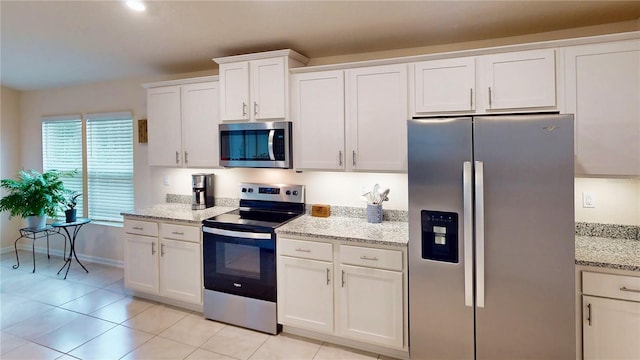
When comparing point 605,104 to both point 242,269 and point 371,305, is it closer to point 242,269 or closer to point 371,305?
point 371,305

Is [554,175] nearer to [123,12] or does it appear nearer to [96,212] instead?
[123,12]

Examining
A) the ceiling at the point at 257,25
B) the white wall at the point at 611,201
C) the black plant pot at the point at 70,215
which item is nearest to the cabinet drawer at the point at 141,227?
the black plant pot at the point at 70,215

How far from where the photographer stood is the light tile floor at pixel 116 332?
2568 millimetres

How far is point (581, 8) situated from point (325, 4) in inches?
67.0

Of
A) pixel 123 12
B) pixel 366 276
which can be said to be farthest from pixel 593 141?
pixel 123 12

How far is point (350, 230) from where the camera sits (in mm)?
2680

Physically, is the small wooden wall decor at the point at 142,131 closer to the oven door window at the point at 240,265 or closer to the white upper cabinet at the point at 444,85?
the oven door window at the point at 240,265

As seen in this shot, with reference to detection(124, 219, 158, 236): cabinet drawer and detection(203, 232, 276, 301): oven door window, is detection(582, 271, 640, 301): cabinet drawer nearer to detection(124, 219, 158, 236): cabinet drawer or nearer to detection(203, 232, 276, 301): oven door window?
detection(203, 232, 276, 301): oven door window

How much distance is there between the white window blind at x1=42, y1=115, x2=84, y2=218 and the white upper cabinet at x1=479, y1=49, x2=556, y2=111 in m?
5.02

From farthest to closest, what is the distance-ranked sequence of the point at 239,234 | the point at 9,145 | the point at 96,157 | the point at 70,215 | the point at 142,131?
the point at 9,145
the point at 96,157
the point at 70,215
the point at 142,131
the point at 239,234

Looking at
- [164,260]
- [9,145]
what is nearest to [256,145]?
[164,260]

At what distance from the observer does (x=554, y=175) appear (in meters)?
1.92

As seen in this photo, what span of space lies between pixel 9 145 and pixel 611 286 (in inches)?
279

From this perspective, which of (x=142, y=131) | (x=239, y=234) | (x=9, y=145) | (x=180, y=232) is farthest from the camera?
(x=9, y=145)
